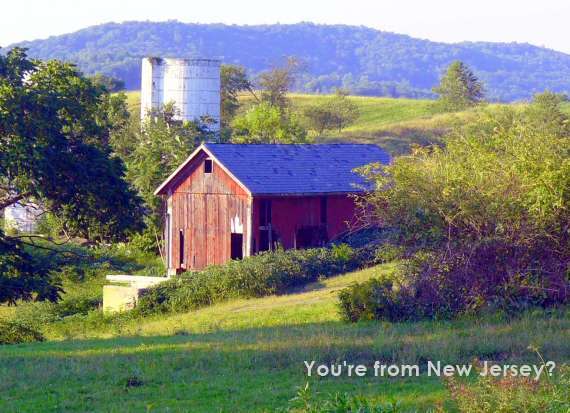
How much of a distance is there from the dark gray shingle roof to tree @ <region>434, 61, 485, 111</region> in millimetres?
51357

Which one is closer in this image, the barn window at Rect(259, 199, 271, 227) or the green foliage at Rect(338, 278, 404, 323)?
A: the green foliage at Rect(338, 278, 404, 323)

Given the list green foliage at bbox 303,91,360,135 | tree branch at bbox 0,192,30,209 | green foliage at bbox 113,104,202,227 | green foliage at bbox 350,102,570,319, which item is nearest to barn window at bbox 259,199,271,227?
green foliage at bbox 113,104,202,227

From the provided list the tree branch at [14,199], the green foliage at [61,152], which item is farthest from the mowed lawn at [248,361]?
the tree branch at [14,199]

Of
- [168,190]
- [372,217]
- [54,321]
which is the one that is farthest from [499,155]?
[168,190]

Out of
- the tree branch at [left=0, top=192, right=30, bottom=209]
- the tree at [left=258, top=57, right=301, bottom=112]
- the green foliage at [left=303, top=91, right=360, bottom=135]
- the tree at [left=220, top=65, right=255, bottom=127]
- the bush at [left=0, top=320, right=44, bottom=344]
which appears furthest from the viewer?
the tree at [left=258, top=57, right=301, bottom=112]

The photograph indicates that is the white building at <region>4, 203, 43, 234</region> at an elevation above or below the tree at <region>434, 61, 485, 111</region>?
below

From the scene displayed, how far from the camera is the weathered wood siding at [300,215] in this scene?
1470 inches

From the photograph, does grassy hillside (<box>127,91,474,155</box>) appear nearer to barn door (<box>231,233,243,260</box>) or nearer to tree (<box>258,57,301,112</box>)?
tree (<box>258,57,301,112</box>)

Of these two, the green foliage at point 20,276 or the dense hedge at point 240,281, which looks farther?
the dense hedge at point 240,281

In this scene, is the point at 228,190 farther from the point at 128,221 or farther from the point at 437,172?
the point at 437,172

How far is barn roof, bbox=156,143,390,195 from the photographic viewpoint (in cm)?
3678

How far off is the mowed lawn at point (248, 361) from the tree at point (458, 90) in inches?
2936

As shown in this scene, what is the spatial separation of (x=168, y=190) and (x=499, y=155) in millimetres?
21427

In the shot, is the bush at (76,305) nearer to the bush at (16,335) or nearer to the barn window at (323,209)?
the bush at (16,335)
